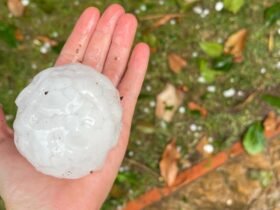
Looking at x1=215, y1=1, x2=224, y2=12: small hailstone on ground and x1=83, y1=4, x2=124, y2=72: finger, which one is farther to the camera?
x1=215, y1=1, x2=224, y2=12: small hailstone on ground

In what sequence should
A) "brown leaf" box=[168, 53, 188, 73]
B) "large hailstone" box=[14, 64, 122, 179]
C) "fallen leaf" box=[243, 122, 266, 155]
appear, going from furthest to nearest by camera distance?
"brown leaf" box=[168, 53, 188, 73] < "fallen leaf" box=[243, 122, 266, 155] < "large hailstone" box=[14, 64, 122, 179]

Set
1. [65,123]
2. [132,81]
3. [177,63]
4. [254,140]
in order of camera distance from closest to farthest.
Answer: [65,123]
[132,81]
[254,140]
[177,63]

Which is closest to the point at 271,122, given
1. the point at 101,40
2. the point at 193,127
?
the point at 193,127

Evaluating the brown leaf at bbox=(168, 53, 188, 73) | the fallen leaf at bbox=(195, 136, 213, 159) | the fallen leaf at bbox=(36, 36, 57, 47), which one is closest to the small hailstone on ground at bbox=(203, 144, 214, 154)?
the fallen leaf at bbox=(195, 136, 213, 159)

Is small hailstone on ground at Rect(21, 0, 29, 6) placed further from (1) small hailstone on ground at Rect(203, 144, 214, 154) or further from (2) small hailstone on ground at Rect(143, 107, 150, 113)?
(1) small hailstone on ground at Rect(203, 144, 214, 154)

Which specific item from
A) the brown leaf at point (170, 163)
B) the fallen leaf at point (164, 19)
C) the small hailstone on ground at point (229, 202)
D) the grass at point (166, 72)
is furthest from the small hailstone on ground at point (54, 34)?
the small hailstone on ground at point (229, 202)

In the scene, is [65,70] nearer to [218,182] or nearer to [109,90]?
[109,90]

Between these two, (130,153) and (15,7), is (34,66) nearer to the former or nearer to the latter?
(15,7)
